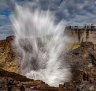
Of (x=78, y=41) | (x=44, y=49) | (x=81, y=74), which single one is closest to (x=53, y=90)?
(x=81, y=74)

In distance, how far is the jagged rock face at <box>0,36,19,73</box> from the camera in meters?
35.1

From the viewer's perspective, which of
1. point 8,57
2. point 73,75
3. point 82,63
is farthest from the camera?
point 8,57

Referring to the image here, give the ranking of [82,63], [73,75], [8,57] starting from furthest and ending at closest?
1. [8,57]
2. [82,63]
3. [73,75]

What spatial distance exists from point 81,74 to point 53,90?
7.29m

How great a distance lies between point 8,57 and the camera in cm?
3609

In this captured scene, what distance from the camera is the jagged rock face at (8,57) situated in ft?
115

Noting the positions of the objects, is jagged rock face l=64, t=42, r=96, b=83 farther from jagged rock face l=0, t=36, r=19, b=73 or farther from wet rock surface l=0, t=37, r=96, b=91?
jagged rock face l=0, t=36, r=19, b=73

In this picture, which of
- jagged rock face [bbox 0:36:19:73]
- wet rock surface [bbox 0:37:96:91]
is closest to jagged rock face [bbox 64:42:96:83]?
wet rock surface [bbox 0:37:96:91]

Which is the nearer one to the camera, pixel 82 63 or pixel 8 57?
pixel 82 63

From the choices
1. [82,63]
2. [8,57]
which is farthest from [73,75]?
[8,57]

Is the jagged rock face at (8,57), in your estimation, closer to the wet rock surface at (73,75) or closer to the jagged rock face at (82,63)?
the wet rock surface at (73,75)

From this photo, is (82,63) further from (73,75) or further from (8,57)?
(8,57)

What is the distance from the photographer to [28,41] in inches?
1543

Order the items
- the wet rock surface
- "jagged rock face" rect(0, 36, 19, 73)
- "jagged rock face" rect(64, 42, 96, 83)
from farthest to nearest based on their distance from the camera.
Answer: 1. "jagged rock face" rect(0, 36, 19, 73)
2. "jagged rock face" rect(64, 42, 96, 83)
3. the wet rock surface
